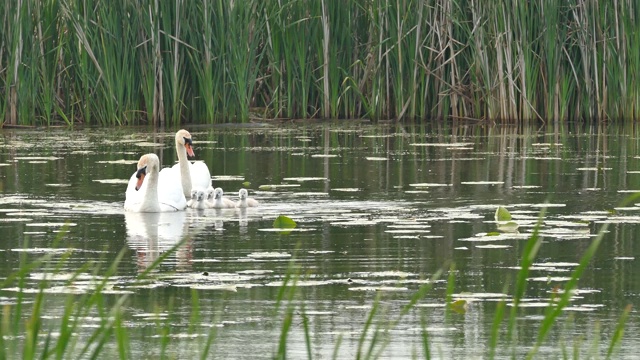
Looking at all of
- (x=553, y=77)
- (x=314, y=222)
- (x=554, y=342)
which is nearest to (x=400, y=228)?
(x=314, y=222)

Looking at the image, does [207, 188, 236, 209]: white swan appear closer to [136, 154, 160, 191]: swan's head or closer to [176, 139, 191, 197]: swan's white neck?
[136, 154, 160, 191]: swan's head

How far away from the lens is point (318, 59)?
18.1 meters

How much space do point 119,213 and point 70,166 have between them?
3176 millimetres

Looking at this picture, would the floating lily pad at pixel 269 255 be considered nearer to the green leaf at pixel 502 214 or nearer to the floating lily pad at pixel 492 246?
the floating lily pad at pixel 492 246

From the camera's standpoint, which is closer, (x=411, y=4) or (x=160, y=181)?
(x=160, y=181)

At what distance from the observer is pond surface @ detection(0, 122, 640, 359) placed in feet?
18.2

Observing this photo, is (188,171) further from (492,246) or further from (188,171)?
(492,246)

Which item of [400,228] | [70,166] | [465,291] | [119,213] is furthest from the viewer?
[70,166]

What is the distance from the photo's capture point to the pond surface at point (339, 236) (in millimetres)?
5539

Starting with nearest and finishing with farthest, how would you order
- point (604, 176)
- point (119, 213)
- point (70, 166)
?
point (119, 213), point (604, 176), point (70, 166)

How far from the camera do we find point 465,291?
21.1 feet

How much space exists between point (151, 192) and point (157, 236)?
1.28 m

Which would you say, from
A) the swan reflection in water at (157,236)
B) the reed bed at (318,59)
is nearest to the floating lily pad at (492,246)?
the swan reflection in water at (157,236)

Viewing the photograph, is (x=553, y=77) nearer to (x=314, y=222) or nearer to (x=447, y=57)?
(x=447, y=57)
